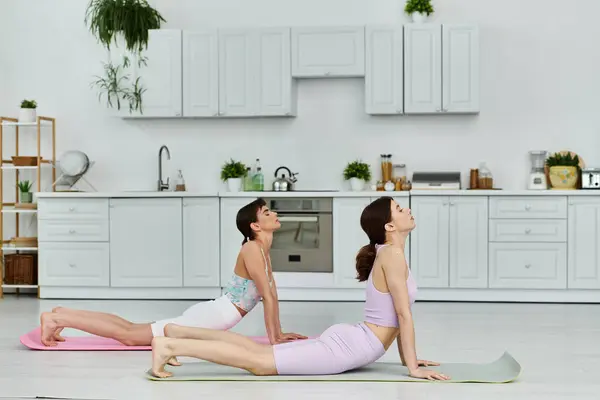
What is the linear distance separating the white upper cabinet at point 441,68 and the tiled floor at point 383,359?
166 cm

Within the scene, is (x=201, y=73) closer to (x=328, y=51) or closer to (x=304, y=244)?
(x=328, y=51)

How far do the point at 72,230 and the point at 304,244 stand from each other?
1.95 m

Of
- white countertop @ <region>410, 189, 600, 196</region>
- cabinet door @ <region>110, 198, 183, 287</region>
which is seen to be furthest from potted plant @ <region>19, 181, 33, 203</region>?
white countertop @ <region>410, 189, 600, 196</region>

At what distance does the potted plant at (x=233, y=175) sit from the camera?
7383 mm

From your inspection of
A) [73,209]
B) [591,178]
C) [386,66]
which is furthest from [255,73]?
[591,178]

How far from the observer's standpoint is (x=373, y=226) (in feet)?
13.1

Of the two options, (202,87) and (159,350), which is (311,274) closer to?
(202,87)

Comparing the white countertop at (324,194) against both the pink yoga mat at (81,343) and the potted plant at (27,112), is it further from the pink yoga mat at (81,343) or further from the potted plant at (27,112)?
the pink yoga mat at (81,343)

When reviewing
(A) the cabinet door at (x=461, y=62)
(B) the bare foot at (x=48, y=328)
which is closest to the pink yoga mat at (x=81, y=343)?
(B) the bare foot at (x=48, y=328)

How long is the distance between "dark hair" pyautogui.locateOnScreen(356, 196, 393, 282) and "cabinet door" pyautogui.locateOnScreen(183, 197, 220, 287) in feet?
10.5

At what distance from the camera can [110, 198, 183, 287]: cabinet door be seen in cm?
712

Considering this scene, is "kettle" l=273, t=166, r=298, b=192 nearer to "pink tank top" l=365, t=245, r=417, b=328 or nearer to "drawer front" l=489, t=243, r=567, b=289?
"drawer front" l=489, t=243, r=567, b=289

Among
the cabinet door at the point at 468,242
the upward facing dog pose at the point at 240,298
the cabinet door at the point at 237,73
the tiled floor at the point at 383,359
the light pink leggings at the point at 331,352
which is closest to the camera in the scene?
the tiled floor at the point at 383,359

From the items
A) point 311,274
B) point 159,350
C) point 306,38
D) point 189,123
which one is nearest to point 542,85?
point 306,38
